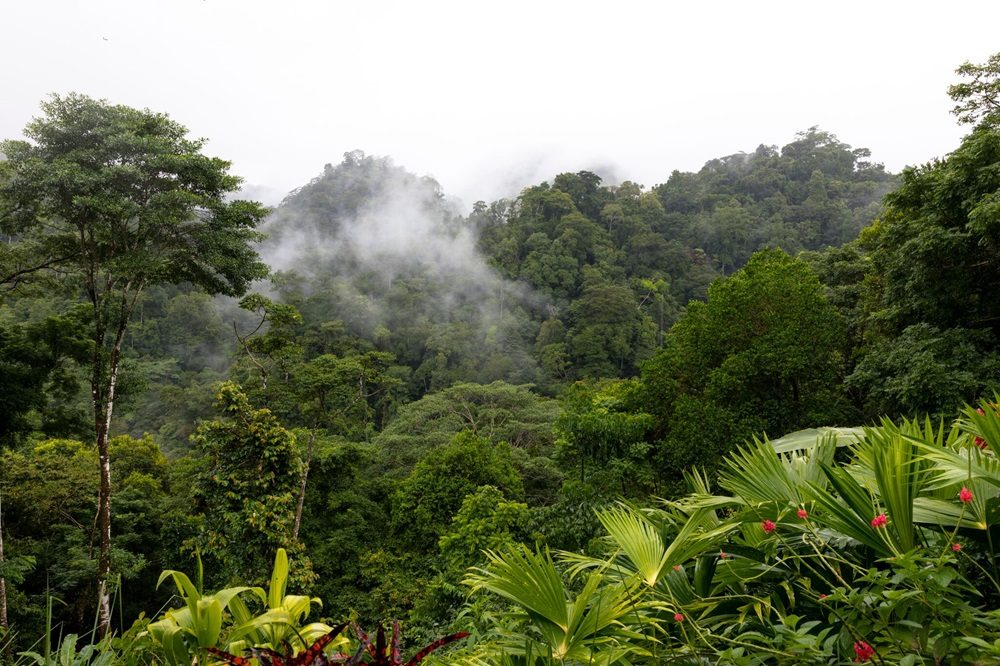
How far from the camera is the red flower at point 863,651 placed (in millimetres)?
995

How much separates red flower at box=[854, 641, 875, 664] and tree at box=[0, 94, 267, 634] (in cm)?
760

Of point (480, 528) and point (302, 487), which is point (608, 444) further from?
point (302, 487)

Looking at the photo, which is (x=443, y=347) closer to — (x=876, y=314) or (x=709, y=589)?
(x=876, y=314)

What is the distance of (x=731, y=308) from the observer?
7543 millimetres

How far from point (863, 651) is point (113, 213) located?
8.03m

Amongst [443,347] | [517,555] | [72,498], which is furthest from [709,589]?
[443,347]

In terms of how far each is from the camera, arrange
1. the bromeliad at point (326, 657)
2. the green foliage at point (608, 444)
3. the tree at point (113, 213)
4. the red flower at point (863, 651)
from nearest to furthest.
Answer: the red flower at point (863, 651) < the bromeliad at point (326, 657) < the tree at point (113, 213) < the green foliage at point (608, 444)

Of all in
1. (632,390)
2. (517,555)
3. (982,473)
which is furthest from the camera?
(632,390)

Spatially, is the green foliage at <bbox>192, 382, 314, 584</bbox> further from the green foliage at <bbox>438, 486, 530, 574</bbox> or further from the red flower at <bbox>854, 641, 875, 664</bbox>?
the red flower at <bbox>854, 641, 875, 664</bbox>

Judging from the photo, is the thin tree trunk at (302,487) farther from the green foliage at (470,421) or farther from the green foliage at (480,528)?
the green foliage at (470,421)

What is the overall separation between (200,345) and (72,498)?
1977 cm

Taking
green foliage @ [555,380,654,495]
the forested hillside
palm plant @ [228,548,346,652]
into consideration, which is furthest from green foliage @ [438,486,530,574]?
palm plant @ [228,548,346,652]

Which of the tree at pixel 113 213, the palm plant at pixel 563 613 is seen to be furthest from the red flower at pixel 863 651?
the tree at pixel 113 213

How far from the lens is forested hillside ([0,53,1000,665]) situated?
1.22 m
